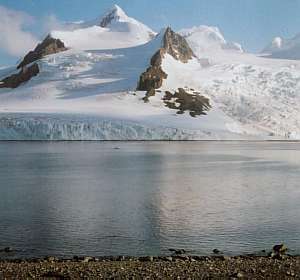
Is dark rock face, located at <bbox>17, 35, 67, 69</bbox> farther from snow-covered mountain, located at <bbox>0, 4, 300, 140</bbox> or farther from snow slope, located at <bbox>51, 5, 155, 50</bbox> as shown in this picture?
snow slope, located at <bbox>51, 5, 155, 50</bbox>

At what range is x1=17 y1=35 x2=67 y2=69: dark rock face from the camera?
12540 centimetres

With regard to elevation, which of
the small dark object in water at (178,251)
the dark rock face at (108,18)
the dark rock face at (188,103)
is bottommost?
the small dark object in water at (178,251)

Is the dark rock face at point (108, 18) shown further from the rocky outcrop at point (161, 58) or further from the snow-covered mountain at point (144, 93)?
the rocky outcrop at point (161, 58)

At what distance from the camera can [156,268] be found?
38.9 feet

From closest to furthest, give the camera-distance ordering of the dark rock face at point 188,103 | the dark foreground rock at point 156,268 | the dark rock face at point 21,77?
the dark foreground rock at point 156,268
the dark rock face at point 188,103
the dark rock face at point 21,77

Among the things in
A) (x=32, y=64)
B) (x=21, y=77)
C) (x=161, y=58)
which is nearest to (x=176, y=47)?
(x=161, y=58)

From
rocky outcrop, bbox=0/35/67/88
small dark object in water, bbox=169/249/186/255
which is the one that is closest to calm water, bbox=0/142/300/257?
small dark object in water, bbox=169/249/186/255

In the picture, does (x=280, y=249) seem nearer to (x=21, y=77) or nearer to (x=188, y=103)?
(x=188, y=103)

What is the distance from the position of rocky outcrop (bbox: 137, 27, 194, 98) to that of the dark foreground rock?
278 ft

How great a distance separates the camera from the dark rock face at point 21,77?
11569 cm

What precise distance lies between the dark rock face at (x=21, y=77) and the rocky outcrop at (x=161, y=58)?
85.5 feet

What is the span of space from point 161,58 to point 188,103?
771 inches

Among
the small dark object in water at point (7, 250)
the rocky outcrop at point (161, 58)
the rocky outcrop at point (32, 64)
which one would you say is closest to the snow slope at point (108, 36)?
the rocky outcrop at point (32, 64)

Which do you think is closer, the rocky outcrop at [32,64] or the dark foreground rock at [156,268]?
the dark foreground rock at [156,268]
